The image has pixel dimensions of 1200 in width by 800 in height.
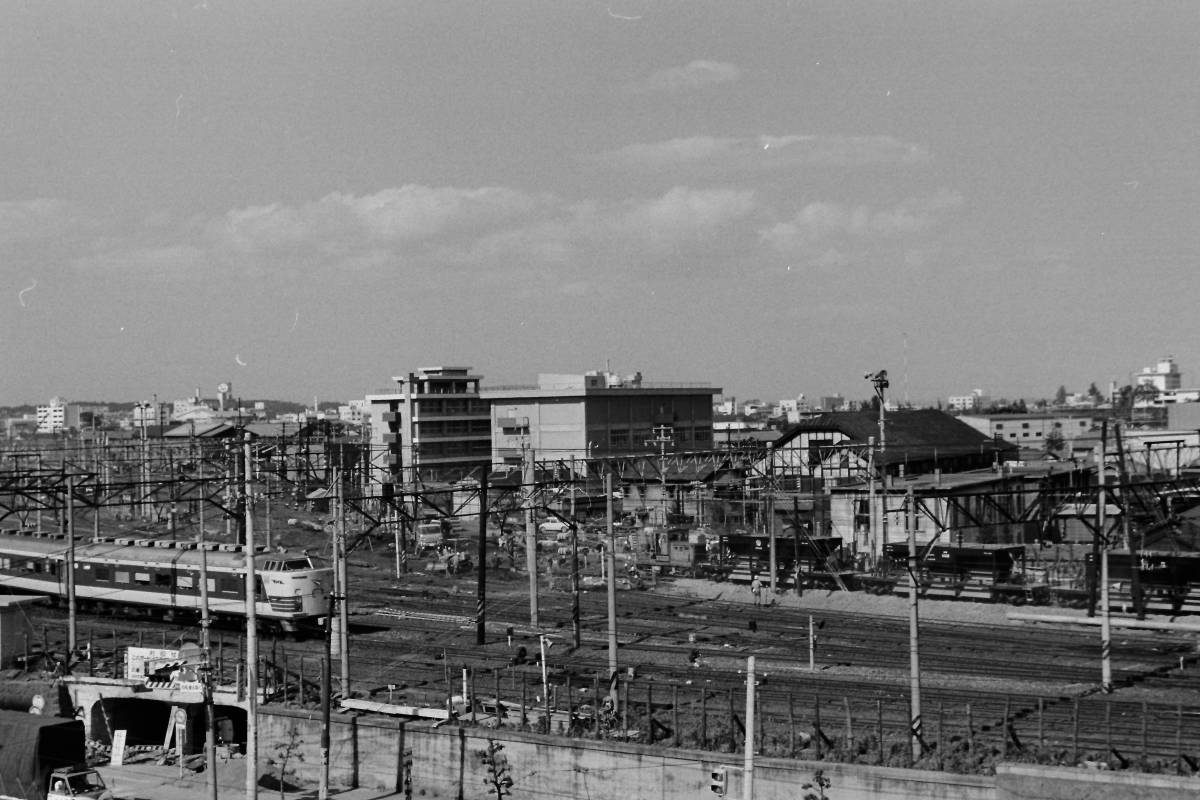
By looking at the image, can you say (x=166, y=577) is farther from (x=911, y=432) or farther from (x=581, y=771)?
(x=911, y=432)

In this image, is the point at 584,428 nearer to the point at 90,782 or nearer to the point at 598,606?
the point at 598,606

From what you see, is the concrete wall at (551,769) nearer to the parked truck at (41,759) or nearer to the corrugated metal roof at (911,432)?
the parked truck at (41,759)

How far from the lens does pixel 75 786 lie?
19328 millimetres

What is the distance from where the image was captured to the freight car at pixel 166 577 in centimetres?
2958

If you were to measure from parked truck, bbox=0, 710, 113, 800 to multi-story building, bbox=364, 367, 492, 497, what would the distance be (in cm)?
4930

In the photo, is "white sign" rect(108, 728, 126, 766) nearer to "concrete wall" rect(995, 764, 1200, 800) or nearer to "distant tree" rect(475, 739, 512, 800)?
"distant tree" rect(475, 739, 512, 800)

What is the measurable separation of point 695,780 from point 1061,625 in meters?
16.4

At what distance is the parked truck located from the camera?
19.5 meters

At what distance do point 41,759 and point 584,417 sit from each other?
50.5m

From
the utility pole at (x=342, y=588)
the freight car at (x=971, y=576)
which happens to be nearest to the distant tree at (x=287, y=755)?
the utility pole at (x=342, y=588)

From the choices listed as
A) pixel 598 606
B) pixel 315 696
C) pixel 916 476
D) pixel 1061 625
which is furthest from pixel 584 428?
pixel 315 696

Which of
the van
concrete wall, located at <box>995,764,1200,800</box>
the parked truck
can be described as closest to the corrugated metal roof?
the van

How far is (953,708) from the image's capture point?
2106 centimetres

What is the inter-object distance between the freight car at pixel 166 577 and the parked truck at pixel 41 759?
6.85 m
